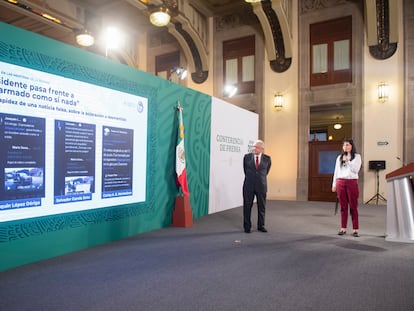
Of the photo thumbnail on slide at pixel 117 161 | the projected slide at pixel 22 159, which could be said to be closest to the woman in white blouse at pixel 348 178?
the photo thumbnail on slide at pixel 117 161

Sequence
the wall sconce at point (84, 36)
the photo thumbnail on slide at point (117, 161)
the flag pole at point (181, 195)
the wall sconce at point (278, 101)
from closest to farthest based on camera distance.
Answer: the photo thumbnail on slide at point (117, 161)
the flag pole at point (181, 195)
the wall sconce at point (84, 36)
the wall sconce at point (278, 101)

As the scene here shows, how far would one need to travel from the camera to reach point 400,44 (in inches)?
337

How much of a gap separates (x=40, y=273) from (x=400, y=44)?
9612mm

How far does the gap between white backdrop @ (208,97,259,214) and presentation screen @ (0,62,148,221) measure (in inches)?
99.3

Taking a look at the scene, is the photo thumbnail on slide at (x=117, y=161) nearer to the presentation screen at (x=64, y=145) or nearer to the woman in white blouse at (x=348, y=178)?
the presentation screen at (x=64, y=145)

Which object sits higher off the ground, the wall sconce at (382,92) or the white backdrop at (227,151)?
the wall sconce at (382,92)

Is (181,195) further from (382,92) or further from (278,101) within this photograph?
(382,92)

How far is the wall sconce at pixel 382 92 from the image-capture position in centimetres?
859

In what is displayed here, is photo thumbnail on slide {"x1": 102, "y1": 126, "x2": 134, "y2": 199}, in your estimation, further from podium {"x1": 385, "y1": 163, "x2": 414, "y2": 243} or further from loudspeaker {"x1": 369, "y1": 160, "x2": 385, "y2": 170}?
loudspeaker {"x1": 369, "y1": 160, "x2": 385, "y2": 170}

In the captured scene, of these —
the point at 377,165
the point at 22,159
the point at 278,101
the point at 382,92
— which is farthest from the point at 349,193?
the point at 278,101

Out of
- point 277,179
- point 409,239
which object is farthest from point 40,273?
point 277,179

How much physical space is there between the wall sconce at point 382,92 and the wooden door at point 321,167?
1662 mm

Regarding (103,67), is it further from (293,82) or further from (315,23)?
(315,23)

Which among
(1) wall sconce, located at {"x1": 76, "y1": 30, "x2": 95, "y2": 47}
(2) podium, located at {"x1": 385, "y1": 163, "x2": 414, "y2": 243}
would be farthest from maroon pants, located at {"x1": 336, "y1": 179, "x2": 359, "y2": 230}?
(1) wall sconce, located at {"x1": 76, "y1": 30, "x2": 95, "y2": 47}
